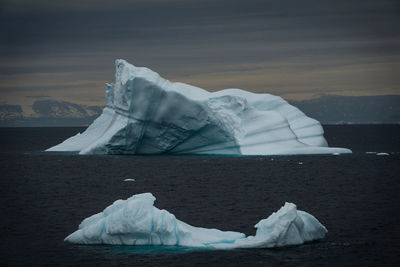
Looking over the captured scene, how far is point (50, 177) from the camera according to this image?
34.2 metres

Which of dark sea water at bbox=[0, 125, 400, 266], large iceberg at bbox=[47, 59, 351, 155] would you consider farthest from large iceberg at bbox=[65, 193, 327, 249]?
large iceberg at bbox=[47, 59, 351, 155]

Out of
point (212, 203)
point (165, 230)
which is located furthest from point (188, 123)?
Result: point (165, 230)

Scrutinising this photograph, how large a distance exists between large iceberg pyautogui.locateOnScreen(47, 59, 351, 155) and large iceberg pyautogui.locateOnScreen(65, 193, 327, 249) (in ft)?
68.1

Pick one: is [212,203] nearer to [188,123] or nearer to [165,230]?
[165,230]

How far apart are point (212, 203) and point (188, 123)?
13.0 m

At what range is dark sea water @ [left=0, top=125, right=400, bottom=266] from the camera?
15.1 meters

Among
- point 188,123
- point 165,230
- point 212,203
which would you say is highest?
point 188,123

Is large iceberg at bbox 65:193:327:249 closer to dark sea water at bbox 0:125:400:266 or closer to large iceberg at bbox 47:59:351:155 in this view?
dark sea water at bbox 0:125:400:266

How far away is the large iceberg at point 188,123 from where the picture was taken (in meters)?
36.8

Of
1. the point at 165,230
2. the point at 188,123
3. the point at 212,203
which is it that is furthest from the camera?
the point at 188,123

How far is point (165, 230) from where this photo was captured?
1548cm

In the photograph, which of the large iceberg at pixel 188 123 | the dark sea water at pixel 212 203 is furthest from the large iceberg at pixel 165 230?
the large iceberg at pixel 188 123

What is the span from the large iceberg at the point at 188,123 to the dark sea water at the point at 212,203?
46.9 inches

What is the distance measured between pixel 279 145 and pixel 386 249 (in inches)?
951
